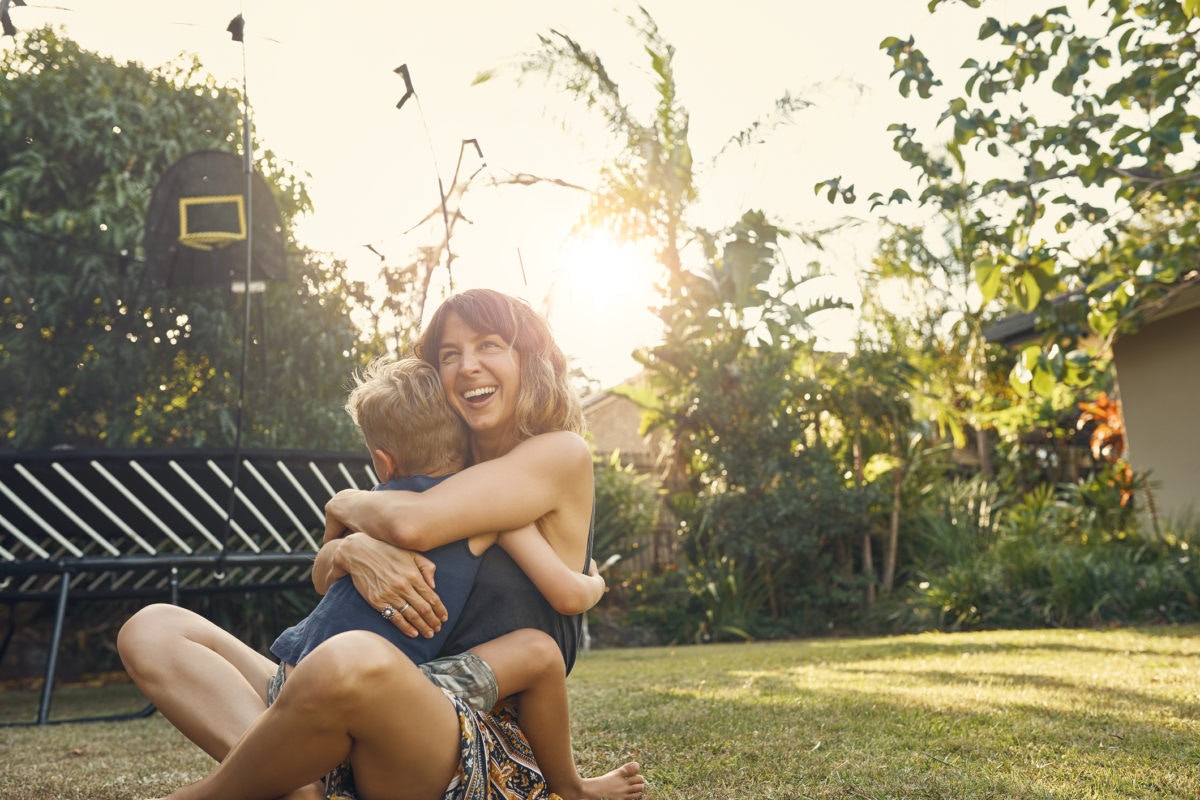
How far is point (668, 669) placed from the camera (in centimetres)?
505

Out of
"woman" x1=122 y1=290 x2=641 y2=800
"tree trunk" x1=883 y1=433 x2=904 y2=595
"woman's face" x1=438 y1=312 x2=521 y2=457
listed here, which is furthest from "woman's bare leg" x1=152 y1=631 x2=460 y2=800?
"tree trunk" x1=883 y1=433 x2=904 y2=595

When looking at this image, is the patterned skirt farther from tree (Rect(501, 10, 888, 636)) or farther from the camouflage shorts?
tree (Rect(501, 10, 888, 636))

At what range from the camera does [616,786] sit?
2.12 meters

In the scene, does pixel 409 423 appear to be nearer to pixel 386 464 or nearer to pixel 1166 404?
pixel 386 464

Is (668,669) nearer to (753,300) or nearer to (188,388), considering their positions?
(188,388)

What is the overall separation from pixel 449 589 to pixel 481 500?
188 millimetres

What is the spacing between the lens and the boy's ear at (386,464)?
2.08 meters

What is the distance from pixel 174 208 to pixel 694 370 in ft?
18.5

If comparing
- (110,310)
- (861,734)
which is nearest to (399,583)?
(861,734)

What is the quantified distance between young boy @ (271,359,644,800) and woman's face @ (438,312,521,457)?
1.7 inches

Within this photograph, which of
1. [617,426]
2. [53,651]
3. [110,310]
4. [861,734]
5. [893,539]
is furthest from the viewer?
[617,426]

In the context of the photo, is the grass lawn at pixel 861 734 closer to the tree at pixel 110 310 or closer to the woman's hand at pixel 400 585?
the woman's hand at pixel 400 585

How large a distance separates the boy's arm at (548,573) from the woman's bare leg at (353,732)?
0.31 meters

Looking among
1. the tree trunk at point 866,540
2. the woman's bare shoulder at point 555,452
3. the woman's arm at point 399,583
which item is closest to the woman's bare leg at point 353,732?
the woman's arm at point 399,583
